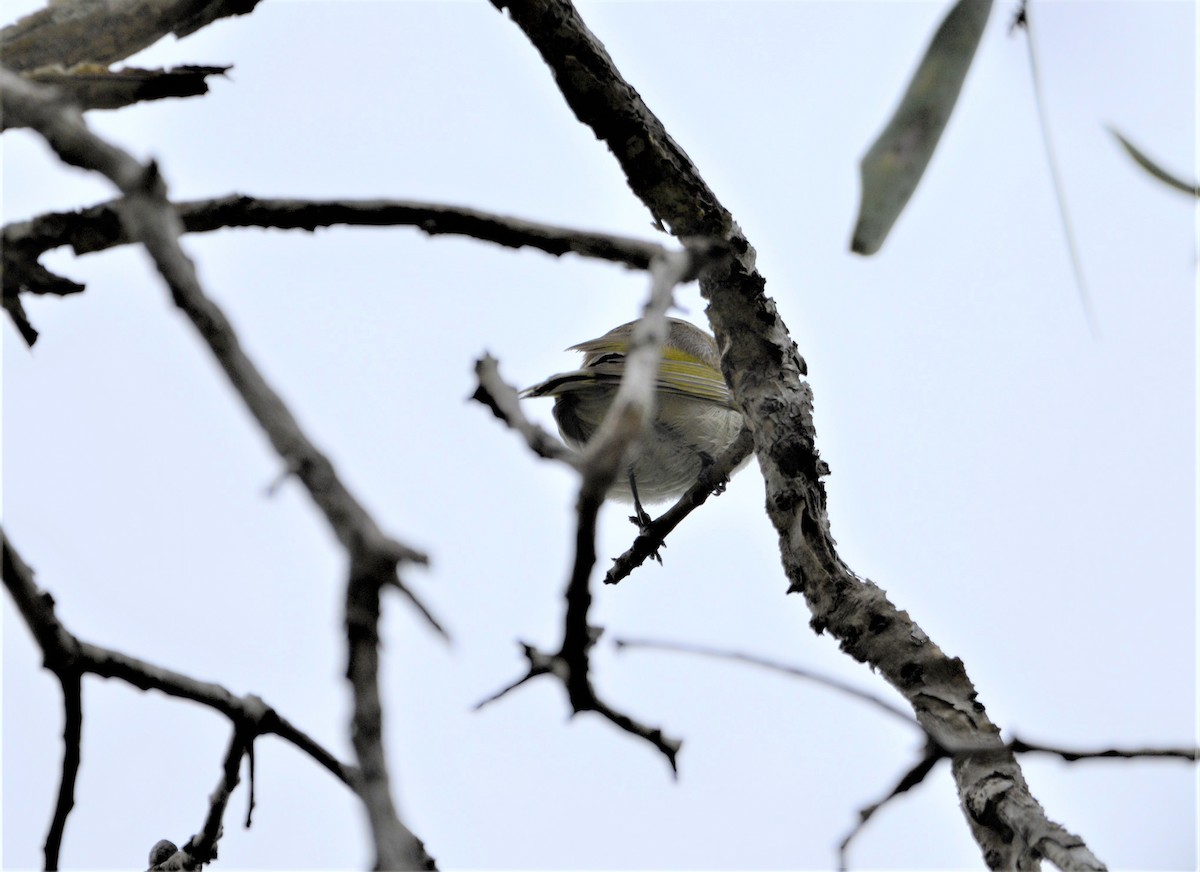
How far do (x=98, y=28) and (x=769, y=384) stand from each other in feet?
5.27

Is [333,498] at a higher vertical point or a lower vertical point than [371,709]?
higher

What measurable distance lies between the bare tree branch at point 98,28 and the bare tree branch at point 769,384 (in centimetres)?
68

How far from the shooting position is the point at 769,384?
9.00 feet

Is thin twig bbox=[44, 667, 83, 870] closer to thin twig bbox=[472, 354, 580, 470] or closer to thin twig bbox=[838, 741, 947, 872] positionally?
thin twig bbox=[472, 354, 580, 470]

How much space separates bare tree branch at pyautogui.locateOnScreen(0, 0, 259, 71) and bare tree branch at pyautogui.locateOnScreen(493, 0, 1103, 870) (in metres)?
0.68

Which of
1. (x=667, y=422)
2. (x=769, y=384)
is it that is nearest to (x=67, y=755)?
(x=769, y=384)

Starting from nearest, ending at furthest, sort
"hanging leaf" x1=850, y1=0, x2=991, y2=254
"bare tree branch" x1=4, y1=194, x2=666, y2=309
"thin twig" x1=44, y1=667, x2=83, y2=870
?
1. "hanging leaf" x1=850, y1=0, x2=991, y2=254
2. "bare tree branch" x1=4, y1=194, x2=666, y2=309
3. "thin twig" x1=44, y1=667, x2=83, y2=870

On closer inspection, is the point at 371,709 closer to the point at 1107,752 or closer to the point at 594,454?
the point at 594,454

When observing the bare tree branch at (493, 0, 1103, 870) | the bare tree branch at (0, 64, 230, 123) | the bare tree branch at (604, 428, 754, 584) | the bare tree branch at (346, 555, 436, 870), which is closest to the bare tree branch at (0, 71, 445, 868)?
the bare tree branch at (346, 555, 436, 870)

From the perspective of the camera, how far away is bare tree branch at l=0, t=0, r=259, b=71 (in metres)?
2.33

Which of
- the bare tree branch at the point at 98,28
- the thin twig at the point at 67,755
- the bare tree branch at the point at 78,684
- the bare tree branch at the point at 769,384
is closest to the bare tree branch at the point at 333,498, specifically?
the bare tree branch at the point at 78,684

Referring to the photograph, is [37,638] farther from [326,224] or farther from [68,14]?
[68,14]

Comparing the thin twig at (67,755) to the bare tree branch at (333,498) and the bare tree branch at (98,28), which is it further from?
the bare tree branch at (98,28)

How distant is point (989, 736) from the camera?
7.56 feet
